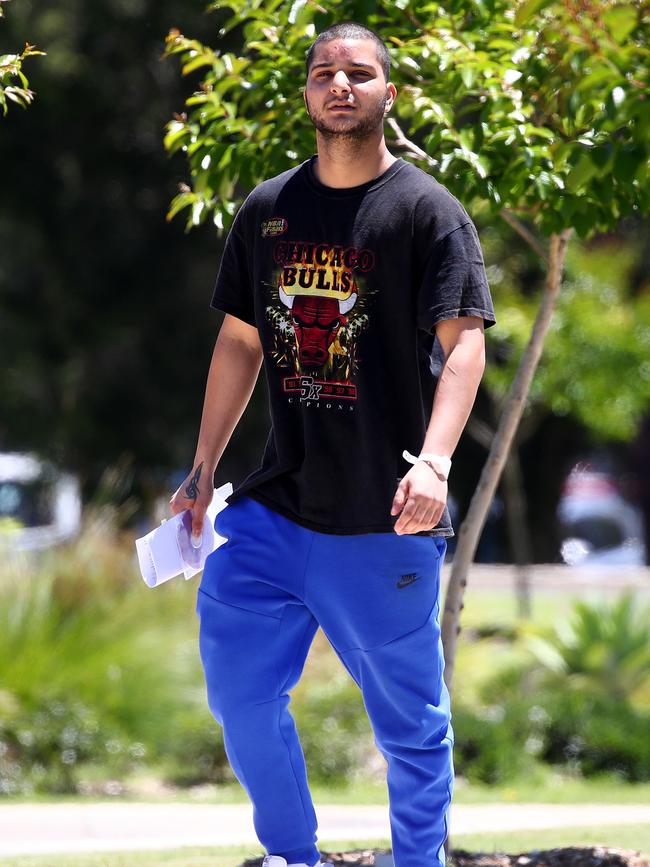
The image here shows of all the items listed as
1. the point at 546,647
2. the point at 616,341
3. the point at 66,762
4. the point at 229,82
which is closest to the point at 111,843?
the point at 66,762

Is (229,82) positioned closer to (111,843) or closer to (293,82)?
(293,82)

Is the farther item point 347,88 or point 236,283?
point 236,283

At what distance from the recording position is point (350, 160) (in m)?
3.19

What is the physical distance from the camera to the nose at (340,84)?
311 centimetres

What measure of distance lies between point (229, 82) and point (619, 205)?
1.30 metres

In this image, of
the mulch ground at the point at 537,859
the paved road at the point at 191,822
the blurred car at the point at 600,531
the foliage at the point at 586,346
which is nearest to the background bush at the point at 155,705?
the paved road at the point at 191,822

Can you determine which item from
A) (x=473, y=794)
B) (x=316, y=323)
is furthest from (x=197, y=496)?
(x=473, y=794)

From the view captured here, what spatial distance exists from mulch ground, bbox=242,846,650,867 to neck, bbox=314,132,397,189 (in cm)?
200

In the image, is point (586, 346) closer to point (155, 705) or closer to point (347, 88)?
point (155, 705)

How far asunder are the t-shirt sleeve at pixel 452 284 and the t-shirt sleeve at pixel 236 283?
1.69 ft

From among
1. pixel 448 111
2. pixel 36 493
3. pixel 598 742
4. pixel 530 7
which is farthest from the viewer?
pixel 36 493

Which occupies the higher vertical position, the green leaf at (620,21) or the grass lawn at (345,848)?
the green leaf at (620,21)

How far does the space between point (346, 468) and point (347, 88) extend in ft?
2.82

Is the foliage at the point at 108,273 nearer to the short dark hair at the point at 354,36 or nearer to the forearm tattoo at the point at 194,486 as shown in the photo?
the forearm tattoo at the point at 194,486
